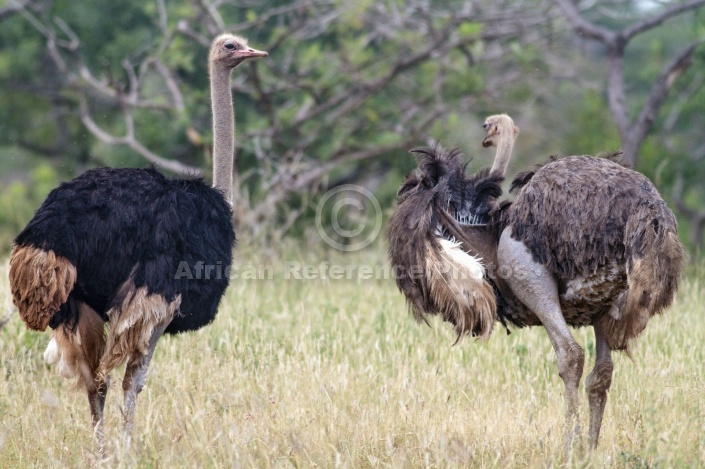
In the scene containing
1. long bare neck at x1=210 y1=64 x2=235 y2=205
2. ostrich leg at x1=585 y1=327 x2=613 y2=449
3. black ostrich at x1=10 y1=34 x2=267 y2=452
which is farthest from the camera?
long bare neck at x1=210 y1=64 x2=235 y2=205

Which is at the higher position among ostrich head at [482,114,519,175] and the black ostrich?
ostrich head at [482,114,519,175]

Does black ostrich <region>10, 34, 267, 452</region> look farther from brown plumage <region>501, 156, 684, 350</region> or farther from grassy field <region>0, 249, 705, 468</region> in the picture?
brown plumage <region>501, 156, 684, 350</region>

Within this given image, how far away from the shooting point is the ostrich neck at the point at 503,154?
5.11 metres

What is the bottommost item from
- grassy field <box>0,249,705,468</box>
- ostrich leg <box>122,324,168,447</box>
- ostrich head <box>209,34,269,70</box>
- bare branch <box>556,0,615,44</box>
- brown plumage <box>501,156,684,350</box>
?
grassy field <box>0,249,705,468</box>

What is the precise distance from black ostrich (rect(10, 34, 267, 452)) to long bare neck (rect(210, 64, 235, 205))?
52 centimetres

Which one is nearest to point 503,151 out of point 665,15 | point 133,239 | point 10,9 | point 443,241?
point 443,241

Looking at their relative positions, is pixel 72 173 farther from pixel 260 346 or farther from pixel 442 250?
pixel 442 250

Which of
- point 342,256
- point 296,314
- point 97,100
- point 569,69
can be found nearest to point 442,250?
point 296,314

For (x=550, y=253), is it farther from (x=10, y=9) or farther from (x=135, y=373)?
(x=10, y=9)

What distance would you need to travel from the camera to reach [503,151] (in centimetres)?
518

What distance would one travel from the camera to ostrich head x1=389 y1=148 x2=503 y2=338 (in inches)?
170

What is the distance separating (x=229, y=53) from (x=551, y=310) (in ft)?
7.37

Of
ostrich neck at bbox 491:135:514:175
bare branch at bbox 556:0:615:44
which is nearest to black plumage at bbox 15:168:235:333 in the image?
ostrich neck at bbox 491:135:514:175

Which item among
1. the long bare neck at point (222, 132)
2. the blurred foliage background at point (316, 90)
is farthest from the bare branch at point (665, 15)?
the long bare neck at point (222, 132)
